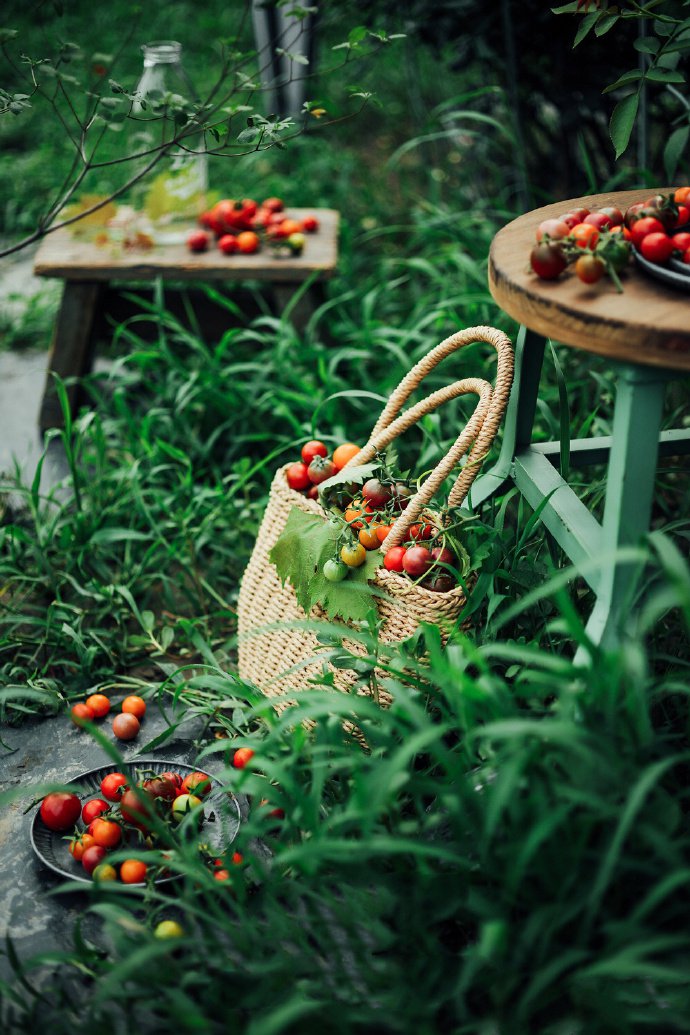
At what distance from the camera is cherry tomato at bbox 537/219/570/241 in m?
1.56

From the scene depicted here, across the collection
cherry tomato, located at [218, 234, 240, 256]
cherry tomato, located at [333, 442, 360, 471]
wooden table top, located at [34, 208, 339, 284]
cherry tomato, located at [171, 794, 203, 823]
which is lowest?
cherry tomato, located at [171, 794, 203, 823]

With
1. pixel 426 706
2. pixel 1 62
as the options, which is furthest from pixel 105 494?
pixel 1 62

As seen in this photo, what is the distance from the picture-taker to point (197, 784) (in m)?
1.72

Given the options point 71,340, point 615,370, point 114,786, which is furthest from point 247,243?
point 114,786

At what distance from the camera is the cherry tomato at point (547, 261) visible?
1.48 metres

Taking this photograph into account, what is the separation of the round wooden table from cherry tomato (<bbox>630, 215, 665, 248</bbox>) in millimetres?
58

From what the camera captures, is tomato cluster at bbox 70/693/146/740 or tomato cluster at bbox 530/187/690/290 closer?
tomato cluster at bbox 530/187/690/290

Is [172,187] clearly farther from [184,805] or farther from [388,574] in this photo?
[184,805]

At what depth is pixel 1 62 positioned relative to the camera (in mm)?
5590

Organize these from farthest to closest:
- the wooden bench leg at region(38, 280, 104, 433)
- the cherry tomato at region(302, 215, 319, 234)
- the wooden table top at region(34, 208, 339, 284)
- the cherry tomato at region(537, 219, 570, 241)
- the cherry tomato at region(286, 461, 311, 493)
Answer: the cherry tomato at region(302, 215, 319, 234) → the wooden bench leg at region(38, 280, 104, 433) → the wooden table top at region(34, 208, 339, 284) → the cherry tomato at region(286, 461, 311, 493) → the cherry tomato at region(537, 219, 570, 241)

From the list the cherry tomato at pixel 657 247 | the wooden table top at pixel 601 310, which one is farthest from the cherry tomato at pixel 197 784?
the cherry tomato at pixel 657 247

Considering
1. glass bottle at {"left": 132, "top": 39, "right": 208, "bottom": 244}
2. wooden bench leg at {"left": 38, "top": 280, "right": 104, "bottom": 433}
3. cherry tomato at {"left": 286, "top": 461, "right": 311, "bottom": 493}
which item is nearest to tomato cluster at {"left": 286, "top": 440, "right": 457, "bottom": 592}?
cherry tomato at {"left": 286, "top": 461, "right": 311, "bottom": 493}

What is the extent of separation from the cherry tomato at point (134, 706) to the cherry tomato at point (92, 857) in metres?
0.42

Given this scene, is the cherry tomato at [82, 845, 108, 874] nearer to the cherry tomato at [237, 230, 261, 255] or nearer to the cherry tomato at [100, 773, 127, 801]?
the cherry tomato at [100, 773, 127, 801]
